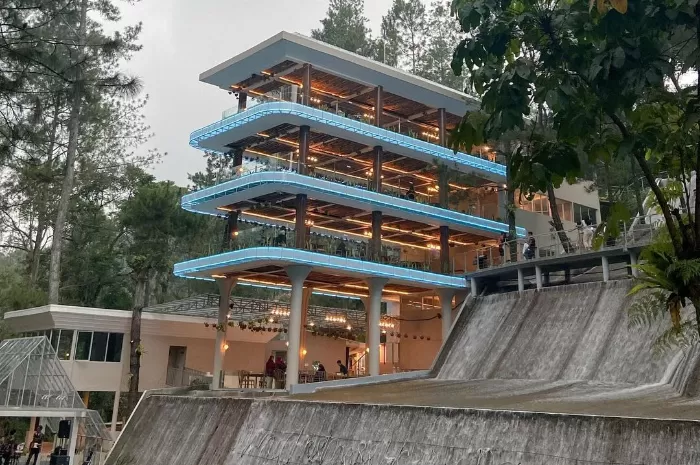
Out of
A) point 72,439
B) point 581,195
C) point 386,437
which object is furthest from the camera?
point 581,195

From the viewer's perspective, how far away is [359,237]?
4144 centimetres

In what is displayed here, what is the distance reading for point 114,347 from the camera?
3241cm

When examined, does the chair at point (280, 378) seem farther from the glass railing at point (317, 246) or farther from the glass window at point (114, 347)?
the glass window at point (114, 347)

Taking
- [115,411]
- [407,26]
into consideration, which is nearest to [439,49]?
[407,26]

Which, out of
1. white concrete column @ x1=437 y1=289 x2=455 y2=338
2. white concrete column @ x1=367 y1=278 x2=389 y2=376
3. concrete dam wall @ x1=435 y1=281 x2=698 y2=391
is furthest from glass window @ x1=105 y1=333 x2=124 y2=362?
concrete dam wall @ x1=435 y1=281 x2=698 y2=391

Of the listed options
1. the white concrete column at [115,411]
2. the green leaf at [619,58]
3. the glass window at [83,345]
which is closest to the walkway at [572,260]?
the green leaf at [619,58]

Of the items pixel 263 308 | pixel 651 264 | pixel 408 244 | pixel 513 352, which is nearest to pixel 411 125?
pixel 408 244

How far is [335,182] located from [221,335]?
950 centimetres

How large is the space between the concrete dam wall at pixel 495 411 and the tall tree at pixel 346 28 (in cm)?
3399

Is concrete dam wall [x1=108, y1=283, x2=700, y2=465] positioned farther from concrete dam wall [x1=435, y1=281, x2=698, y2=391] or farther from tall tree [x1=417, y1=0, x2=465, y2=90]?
tall tree [x1=417, y1=0, x2=465, y2=90]

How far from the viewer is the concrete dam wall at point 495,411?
36.7ft

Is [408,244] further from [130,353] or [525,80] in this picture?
[525,80]

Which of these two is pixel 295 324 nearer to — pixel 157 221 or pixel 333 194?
pixel 333 194

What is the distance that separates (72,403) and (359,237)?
22102 millimetres
